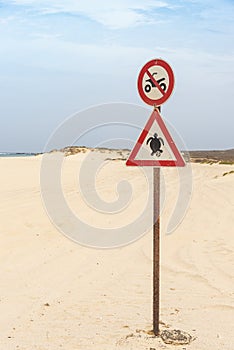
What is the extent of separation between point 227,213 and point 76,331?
29.5 feet

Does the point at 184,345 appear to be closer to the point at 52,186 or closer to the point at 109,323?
the point at 109,323

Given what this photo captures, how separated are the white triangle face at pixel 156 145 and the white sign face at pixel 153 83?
260 mm

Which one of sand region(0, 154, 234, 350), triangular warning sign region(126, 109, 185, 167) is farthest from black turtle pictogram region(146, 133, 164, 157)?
sand region(0, 154, 234, 350)

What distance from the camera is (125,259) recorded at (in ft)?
28.2

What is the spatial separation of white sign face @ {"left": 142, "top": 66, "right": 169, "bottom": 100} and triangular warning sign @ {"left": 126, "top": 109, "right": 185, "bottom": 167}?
157mm

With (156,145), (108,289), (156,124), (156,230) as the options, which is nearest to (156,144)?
(156,145)

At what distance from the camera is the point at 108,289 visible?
6.75 meters

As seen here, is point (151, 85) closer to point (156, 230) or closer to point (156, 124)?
point (156, 124)

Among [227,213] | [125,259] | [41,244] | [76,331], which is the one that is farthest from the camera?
[227,213]

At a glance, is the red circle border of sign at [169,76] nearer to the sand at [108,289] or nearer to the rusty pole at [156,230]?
the rusty pole at [156,230]

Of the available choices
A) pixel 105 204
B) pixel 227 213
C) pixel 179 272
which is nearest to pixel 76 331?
pixel 179 272

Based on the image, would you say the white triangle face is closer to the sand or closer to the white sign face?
the white sign face

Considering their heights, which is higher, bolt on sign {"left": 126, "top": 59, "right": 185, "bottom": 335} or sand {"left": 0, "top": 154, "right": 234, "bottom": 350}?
bolt on sign {"left": 126, "top": 59, "right": 185, "bottom": 335}

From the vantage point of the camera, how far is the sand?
5086mm
